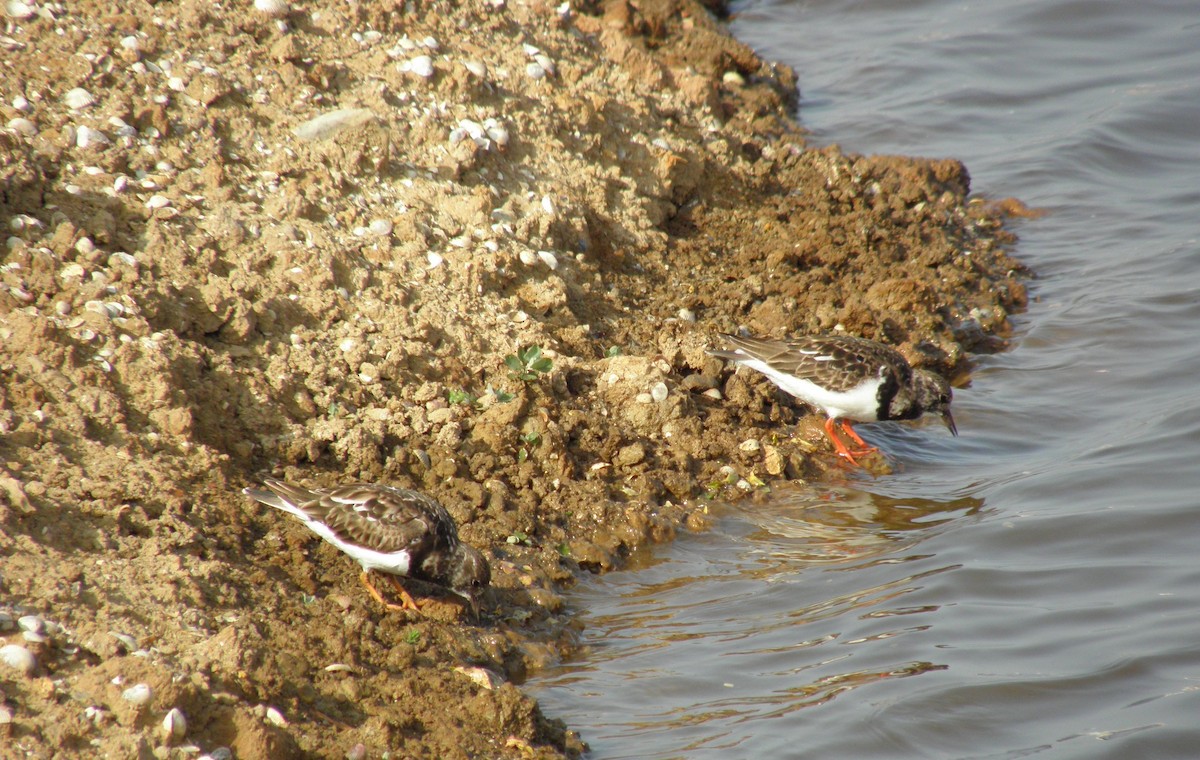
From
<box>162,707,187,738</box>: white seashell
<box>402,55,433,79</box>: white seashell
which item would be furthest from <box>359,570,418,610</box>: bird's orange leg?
<box>402,55,433,79</box>: white seashell

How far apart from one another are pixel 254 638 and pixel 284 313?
2254mm

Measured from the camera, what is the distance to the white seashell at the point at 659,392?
696cm

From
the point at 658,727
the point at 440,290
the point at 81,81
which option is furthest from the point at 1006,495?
the point at 81,81

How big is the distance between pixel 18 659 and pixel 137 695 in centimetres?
45

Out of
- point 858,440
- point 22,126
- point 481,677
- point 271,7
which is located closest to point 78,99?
point 22,126

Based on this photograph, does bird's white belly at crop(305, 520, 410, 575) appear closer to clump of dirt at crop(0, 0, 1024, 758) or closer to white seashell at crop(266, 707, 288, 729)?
clump of dirt at crop(0, 0, 1024, 758)

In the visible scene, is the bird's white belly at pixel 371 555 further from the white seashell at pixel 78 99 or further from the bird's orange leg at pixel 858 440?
the bird's orange leg at pixel 858 440

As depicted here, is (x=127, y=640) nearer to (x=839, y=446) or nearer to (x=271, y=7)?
(x=839, y=446)

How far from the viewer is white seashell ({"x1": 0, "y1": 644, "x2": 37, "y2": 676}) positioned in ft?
13.4

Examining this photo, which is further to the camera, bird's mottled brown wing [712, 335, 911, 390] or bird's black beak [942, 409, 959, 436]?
bird's black beak [942, 409, 959, 436]

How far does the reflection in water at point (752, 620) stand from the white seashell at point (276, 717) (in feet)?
4.07

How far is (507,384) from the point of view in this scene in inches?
262

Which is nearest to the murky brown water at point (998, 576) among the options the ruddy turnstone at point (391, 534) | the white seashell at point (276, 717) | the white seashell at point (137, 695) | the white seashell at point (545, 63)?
the ruddy turnstone at point (391, 534)

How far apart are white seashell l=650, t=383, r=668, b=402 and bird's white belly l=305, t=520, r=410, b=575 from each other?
2.20 metres
